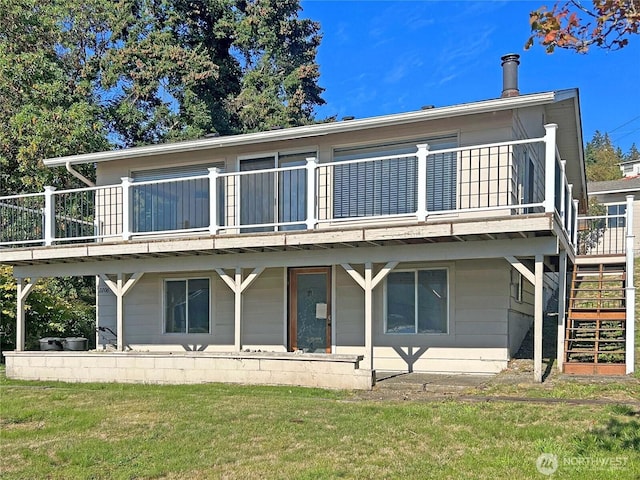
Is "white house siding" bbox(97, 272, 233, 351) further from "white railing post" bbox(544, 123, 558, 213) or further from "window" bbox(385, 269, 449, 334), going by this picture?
"white railing post" bbox(544, 123, 558, 213)

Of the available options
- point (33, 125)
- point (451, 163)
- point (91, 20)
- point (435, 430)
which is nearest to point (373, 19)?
point (91, 20)

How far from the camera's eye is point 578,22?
316 cm

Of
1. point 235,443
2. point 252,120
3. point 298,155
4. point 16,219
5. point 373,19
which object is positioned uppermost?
point 373,19

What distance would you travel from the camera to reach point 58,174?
61.1ft

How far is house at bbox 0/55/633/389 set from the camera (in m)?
9.30

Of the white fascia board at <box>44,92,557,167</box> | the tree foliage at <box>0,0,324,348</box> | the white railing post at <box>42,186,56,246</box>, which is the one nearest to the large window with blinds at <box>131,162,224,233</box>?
the white fascia board at <box>44,92,557,167</box>

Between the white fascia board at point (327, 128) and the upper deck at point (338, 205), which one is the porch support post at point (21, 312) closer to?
the upper deck at point (338, 205)

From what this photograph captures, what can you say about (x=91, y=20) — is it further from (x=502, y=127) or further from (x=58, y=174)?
(x=502, y=127)

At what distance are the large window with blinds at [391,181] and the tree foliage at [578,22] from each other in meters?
6.83

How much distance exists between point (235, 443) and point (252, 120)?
21112 mm

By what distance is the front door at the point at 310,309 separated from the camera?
37.7 ft

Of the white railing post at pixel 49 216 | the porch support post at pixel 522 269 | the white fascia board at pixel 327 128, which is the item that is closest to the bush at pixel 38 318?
the white railing post at pixel 49 216

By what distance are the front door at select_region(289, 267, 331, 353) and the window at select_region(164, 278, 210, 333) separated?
1889mm

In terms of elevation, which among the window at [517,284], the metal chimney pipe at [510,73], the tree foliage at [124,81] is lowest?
the window at [517,284]
